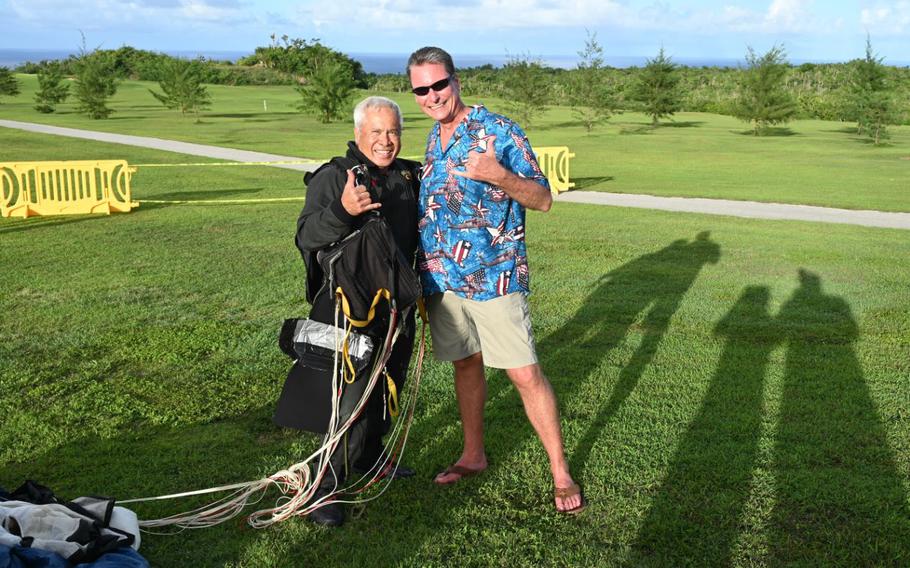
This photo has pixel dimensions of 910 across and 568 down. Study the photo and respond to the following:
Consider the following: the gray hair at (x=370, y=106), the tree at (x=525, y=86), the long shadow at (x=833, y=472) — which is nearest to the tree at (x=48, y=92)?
the tree at (x=525, y=86)

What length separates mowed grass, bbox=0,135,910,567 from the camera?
3.74m

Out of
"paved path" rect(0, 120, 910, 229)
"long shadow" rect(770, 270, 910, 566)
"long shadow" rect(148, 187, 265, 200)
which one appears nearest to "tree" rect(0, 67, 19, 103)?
"long shadow" rect(148, 187, 265, 200)

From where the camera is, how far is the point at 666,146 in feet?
104

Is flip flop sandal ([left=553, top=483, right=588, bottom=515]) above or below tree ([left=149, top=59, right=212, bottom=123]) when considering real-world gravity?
below

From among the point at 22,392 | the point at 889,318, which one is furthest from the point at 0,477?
the point at 889,318

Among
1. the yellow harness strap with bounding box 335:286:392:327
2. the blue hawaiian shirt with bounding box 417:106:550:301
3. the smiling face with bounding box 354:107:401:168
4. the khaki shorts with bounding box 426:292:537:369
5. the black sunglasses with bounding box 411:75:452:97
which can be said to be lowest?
the khaki shorts with bounding box 426:292:537:369

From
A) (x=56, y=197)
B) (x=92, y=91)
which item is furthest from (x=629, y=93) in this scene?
(x=56, y=197)

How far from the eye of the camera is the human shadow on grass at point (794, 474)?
365cm

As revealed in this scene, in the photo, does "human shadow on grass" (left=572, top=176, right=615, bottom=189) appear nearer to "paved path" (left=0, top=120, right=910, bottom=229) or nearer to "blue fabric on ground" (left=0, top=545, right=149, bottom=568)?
"paved path" (left=0, top=120, right=910, bottom=229)

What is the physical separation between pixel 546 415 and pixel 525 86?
38.7 m

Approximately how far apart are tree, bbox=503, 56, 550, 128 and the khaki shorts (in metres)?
37.4

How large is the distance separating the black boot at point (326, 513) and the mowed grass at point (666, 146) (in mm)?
13750

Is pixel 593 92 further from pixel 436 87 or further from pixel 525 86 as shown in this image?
pixel 436 87

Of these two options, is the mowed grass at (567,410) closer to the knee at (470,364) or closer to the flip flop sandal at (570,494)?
the flip flop sandal at (570,494)
